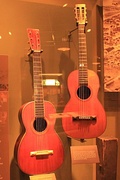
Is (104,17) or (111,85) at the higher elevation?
(104,17)

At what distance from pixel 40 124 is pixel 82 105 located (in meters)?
0.31

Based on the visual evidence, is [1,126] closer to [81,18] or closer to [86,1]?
[81,18]

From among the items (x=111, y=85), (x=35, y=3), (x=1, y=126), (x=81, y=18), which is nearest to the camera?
(x=1, y=126)

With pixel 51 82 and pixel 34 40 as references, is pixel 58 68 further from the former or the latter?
pixel 34 40

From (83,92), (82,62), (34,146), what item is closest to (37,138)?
(34,146)

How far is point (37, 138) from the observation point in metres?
1.64

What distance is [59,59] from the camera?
1.99m

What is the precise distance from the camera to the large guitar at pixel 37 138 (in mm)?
1598

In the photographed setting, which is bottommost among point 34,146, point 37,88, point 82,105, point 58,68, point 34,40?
point 34,146

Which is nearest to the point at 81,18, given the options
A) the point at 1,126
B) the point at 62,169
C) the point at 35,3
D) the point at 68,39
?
the point at 68,39

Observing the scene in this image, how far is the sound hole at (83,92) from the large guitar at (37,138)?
214 mm

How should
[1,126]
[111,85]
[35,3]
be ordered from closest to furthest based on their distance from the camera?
[1,126] < [35,3] < [111,85]

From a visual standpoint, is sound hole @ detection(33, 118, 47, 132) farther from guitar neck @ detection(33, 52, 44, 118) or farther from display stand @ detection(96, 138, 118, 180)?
display stand @ detection(96, 138, 118, 180)

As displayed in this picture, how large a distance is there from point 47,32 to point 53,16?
137 millimetres
